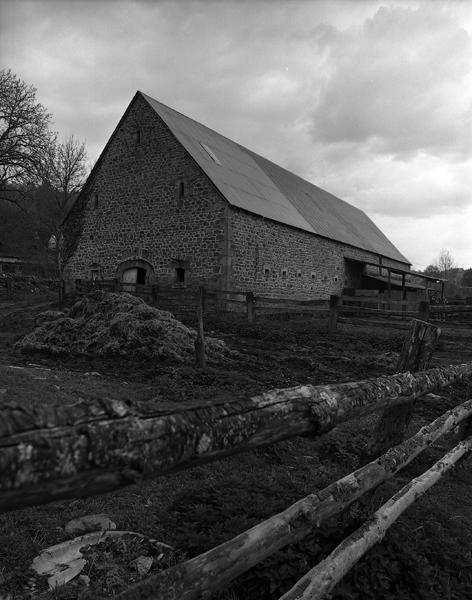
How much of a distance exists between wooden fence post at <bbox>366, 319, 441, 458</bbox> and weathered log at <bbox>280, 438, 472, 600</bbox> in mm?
364

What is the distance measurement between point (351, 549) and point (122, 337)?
319 inches

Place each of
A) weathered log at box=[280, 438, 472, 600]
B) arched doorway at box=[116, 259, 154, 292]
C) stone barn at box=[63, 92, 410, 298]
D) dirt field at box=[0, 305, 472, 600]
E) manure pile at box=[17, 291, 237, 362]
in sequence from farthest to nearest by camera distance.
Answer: arched doorway at box=[116, 259, 154, 292] < stone barn at box=[63, 92, 410, 298] < manure pile at box=[17, 291, 237, 362] < dirt field at box=[0, 305, 472, 600] < weathered log at box=[280, 438, 472, 600]

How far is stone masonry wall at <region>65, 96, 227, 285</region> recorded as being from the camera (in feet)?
62.0

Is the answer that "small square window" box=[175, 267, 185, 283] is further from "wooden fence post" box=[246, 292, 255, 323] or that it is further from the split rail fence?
"wooden fence post" box=[246, 292, 255, 323]

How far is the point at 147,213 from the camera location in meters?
20.4

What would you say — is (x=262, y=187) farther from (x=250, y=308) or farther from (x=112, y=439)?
(x=112, y=439)

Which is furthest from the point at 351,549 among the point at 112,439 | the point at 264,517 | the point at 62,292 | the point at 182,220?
the point at 62,292

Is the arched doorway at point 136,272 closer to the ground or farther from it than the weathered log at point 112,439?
farther from it

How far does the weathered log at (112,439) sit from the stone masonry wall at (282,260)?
56.1 feet

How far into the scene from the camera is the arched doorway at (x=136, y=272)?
66.4 feet

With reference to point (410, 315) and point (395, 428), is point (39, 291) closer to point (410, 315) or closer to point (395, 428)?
point (410, 315)

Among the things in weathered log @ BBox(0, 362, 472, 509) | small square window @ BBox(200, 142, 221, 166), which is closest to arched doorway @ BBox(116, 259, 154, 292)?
small square window @ BBox(200, 142, 221, 166)

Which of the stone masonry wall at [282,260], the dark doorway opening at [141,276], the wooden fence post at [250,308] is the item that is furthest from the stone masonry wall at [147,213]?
the wooden fence post at [250,308]

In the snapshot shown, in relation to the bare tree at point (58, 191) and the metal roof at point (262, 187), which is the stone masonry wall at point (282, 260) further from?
the bare tree at point (58, 191)
